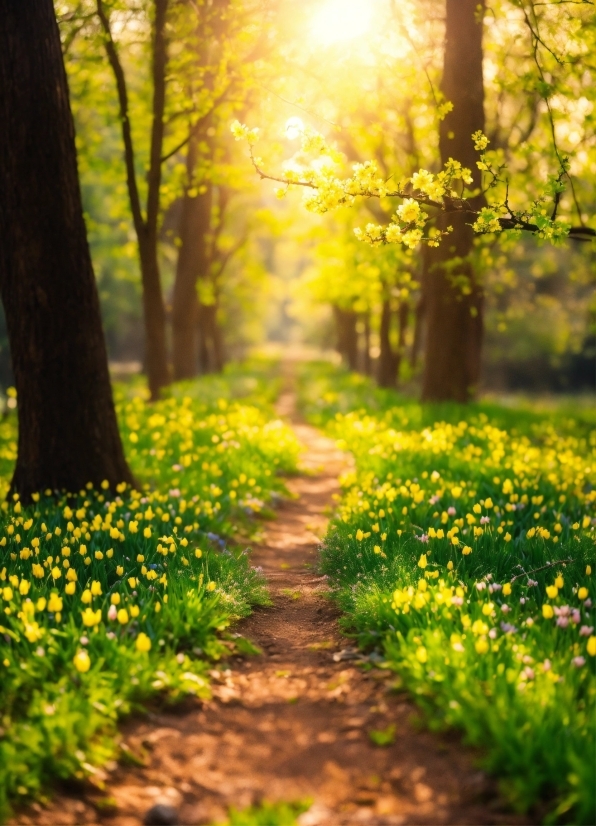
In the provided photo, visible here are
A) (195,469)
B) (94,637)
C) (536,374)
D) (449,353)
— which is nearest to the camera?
(94,637)

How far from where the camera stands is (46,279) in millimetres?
6664

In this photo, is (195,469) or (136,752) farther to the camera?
(195,469)

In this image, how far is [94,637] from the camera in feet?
12.5

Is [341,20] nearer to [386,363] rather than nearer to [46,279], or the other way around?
[46,279]

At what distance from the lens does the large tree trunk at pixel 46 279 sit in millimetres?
6293

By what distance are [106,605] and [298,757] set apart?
5.22ft

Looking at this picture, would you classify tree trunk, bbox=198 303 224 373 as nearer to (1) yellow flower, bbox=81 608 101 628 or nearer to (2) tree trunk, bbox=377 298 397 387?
(2) tree trunk, bbox=377 298 397 387

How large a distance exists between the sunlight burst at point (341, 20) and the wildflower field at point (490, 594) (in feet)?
22.3

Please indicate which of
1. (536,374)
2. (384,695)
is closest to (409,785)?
(384,695)

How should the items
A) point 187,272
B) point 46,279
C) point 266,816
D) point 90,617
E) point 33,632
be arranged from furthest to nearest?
1. point 187,272
2. point 46,279
3. point 90,617
4. point 33,632
5. point 266,816

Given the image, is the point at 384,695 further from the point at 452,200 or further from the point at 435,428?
the point at 435,428

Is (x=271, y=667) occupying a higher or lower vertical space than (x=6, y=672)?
lower

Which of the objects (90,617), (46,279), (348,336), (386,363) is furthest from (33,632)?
(348,336)

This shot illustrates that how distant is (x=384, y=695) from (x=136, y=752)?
1391mm
